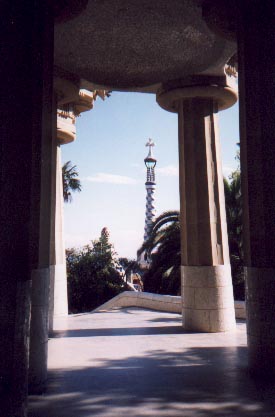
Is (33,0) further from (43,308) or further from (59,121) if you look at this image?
(59,121)

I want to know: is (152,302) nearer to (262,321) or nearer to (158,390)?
(262,321)

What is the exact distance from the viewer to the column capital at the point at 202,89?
A: 14.1 m

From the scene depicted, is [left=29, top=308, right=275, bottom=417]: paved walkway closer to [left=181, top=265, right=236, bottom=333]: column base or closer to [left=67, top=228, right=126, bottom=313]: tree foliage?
[left=181, top=265, right=236, bottom=333]: column base

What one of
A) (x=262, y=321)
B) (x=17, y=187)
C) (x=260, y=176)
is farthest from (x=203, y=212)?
(x=17, y=187)

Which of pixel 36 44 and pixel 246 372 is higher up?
pixel 36 44

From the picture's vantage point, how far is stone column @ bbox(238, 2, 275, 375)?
8039mm

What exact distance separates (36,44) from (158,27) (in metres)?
5.75

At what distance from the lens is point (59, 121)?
58.3 ft

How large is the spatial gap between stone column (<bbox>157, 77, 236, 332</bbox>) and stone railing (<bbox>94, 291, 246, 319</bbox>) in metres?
3.57

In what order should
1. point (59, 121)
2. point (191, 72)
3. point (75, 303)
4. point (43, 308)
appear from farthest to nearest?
point (75, 303)
point (59, 121)
point (191, 72)
point (43, 308)

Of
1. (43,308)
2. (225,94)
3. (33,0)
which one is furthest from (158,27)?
(43,308)

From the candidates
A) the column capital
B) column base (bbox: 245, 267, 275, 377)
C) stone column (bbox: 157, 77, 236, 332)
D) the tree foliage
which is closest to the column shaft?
stone column (bbox: 157, 77, 236, 332)

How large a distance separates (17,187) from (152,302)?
1486cm

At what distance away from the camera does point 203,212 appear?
14.3 m
